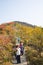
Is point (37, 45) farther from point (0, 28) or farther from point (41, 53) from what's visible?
point (0, 28)

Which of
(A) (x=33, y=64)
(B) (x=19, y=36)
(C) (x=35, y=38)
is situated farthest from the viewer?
(B) (x=19, y=36)

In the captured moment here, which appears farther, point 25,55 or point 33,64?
point 25,55

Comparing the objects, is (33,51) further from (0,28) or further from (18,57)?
(0,28)

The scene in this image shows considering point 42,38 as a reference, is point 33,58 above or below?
below

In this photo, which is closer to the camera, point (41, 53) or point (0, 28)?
point (41, 53)

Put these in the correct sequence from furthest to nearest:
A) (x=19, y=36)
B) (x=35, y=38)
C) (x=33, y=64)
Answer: (x=19, y=36)
(x=35, y=38)
(x=33, y=64)

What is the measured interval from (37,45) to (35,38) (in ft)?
1.83

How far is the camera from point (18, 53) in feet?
51.2

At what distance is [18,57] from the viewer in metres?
15.7

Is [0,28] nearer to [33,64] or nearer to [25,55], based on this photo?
[25,55]

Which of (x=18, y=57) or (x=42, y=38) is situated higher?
(x=42, y=38)

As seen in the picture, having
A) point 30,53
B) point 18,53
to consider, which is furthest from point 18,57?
point 30,53

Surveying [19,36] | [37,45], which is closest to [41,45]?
[37,45]

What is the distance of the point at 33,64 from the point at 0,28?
14081mm
